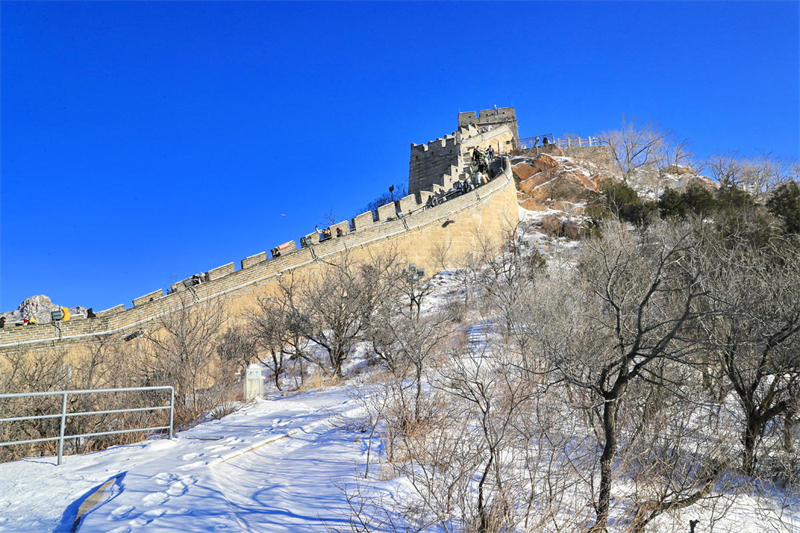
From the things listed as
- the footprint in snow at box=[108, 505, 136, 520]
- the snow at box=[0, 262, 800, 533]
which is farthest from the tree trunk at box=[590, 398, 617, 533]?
the footprint in snow at box=[108, 505, 136, 520]

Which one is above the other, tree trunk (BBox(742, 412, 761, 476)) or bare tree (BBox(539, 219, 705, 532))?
bare tree (BBox(539, 219, 705, 532))

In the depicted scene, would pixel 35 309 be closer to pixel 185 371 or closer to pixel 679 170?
pixel 185 371

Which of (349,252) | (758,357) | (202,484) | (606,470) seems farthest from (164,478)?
(349,252)

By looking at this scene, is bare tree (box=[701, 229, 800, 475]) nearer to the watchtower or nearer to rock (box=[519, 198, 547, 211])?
rock (box=[519, 198, 547, 211])

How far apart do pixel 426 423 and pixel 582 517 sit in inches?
103

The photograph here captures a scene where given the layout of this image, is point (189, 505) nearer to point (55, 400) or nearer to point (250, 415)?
point (250, 415)

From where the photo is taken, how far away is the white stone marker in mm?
11836

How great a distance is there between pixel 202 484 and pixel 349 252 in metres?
18.4

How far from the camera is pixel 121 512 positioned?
488 centimetres

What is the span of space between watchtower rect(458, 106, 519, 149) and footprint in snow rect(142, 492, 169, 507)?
5100 centimetres

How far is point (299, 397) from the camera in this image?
1264 centimetres

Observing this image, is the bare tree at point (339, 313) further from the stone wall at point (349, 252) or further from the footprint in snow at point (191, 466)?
the footprint in snow at point (191, 466)

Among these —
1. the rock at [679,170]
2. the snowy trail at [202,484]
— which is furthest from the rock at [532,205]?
the snowy trail at [202,484]

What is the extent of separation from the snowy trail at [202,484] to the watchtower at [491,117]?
48.6 metres
